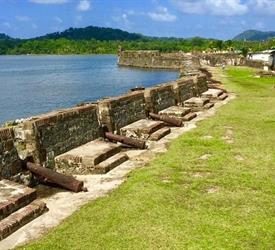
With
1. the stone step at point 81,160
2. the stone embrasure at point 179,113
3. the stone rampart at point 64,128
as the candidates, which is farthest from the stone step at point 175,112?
the stone step at point 81,160

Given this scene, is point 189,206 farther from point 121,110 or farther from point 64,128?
point 121,110

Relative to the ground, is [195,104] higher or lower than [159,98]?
lower

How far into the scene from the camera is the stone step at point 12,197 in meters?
9.06

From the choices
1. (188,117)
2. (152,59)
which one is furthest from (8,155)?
(152,59)

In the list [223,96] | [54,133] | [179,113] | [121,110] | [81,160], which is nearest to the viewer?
[81,160]

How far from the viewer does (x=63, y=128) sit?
13.4 m

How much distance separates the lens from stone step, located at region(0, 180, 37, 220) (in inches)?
357

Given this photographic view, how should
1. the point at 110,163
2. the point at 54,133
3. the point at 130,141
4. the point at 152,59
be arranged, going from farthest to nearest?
the point at 152,59
the point at 130,141
the point at 54,133
the point at 110,163

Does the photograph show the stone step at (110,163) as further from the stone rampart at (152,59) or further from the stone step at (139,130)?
the stone rampart at (152,59)

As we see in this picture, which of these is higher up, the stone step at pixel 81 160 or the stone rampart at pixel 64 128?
the stone rampart at pixel 64 128

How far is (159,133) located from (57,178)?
6.21 meters

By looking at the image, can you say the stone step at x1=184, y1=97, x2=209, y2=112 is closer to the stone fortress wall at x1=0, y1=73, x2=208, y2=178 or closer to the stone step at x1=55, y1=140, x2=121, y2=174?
the stone fortress wall at x1=0, y1=73, x2=208, y2=178

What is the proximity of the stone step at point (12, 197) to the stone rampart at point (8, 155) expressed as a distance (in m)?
0.67

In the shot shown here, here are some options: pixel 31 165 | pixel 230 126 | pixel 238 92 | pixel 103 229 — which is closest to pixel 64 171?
pixel 31 165
